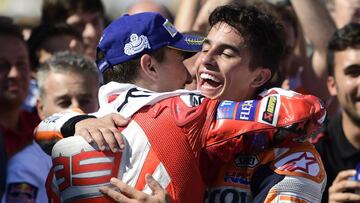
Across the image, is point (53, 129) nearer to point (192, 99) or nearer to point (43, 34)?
point (192, 99)

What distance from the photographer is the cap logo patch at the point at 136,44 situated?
4195mm

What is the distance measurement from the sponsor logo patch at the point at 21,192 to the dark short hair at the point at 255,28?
1676 mm

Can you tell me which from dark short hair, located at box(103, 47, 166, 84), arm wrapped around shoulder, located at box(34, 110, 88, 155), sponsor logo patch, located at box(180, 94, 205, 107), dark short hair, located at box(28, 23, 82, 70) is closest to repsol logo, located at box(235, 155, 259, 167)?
sponsor logo patch, located at box(180, 94, 205, 107)

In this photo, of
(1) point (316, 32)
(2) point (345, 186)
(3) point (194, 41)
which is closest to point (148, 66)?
(3) point (194, 41)

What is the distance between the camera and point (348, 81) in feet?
20.3

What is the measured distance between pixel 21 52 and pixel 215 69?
2.65 meters

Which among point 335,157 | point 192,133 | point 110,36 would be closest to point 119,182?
point 192,133

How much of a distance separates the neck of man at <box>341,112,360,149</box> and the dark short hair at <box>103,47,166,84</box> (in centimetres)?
213

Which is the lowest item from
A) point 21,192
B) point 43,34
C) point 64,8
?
point 21,192

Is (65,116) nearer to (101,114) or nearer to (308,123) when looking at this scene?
(101,114)

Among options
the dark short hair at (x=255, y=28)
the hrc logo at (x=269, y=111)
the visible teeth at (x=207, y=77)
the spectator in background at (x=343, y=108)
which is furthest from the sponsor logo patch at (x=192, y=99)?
the spectator in background at (x=343, y=108)

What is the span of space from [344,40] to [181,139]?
9.23 ft

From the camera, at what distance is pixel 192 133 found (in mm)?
3859

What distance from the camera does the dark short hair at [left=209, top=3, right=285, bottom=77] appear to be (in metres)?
4.47
